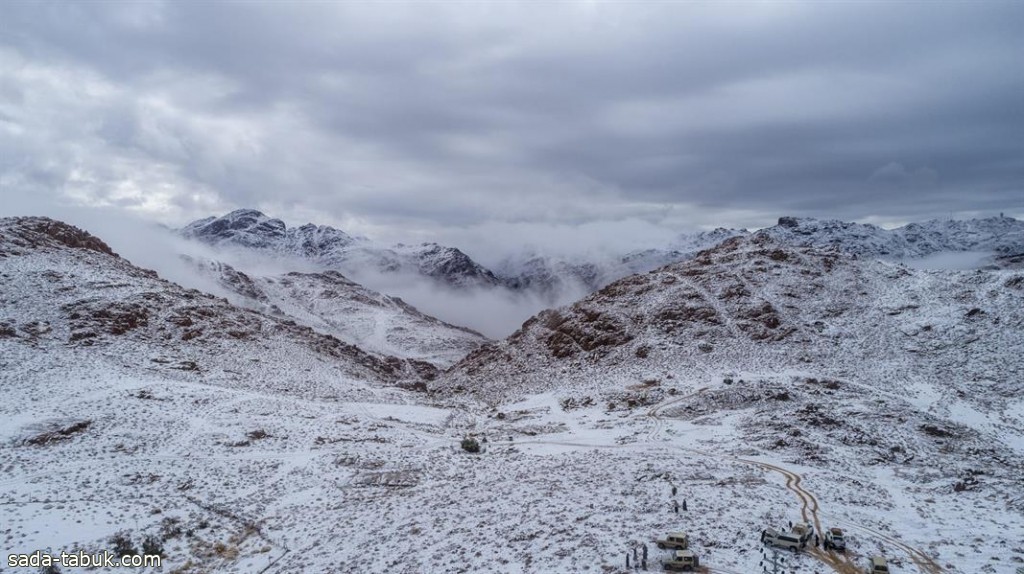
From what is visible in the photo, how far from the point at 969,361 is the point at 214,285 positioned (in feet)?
467

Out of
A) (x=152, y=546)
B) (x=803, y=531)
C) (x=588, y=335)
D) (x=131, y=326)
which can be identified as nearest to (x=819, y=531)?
(x=803, y=531)

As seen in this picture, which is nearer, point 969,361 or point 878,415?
point 878,415

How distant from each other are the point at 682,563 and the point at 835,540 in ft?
20.0

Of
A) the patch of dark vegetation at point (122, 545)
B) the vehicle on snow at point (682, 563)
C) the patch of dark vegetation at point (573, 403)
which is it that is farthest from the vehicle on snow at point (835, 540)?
the patch of dark vegetation at point (573, 403)

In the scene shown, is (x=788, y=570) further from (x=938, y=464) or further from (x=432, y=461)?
(x=432, y=461)

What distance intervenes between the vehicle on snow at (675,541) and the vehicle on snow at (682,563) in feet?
2.62

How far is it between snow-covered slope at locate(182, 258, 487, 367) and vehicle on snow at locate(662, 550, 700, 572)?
3627 inches

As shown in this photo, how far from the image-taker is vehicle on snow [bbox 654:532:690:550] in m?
19.4

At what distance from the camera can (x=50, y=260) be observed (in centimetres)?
6581

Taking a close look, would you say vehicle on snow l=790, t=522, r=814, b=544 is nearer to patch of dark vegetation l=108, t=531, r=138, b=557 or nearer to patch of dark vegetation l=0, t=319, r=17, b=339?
patch of dark vegetation l=108, t=531, r=138, b=557

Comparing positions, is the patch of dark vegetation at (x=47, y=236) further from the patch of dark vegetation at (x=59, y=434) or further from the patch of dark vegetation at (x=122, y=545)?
the patch of dark vegetation at (x=122, y=545)

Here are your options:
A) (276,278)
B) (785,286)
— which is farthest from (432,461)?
(276,278)

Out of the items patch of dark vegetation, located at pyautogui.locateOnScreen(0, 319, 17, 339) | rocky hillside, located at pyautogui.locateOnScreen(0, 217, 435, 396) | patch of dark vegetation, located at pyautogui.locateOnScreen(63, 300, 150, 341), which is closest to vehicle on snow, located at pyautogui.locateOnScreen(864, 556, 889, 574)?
rocky hillside, located at pyautogui.locateOnScreen(0, 217, 435, 396)

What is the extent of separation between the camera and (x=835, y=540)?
791 inches
